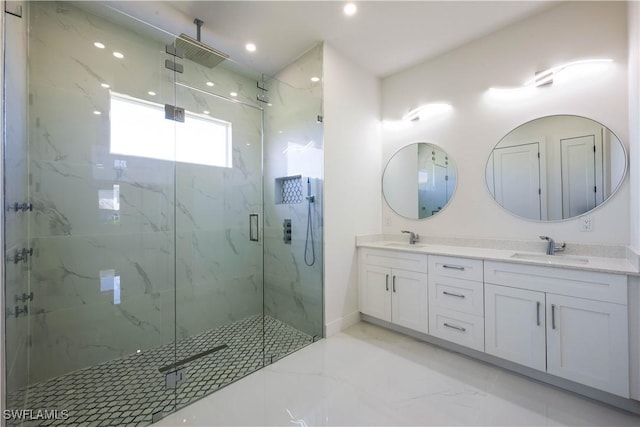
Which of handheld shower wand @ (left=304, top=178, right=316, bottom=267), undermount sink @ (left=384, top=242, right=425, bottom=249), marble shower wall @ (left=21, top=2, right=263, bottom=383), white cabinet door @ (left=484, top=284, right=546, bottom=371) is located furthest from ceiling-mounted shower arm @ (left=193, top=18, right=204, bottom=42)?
white cabinet door @ (left=484, top=284, right=546, bottom=371)

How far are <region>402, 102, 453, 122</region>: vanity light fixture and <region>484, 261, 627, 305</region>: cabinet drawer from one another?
5.65ft

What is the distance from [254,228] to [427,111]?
2.44m

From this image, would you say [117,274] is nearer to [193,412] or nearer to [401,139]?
[193,412]

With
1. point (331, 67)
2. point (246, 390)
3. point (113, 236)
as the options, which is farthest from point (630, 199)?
point (113, 236)

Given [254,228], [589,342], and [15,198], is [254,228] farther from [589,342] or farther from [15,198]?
[589,342]

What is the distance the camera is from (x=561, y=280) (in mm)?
1778

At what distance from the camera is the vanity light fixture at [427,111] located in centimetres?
289

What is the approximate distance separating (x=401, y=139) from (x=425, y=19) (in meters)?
1.21

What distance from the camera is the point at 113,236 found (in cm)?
230

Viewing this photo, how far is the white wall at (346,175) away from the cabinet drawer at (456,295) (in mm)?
897

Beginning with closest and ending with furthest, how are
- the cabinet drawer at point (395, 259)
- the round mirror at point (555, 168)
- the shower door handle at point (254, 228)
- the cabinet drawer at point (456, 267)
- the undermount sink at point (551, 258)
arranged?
the undermount sink at point (551, 258)
the round mirror at point (555, 168)
the cabinet drawer at point (456, 267)
the cabinet drawer at point (395, 259)
the shower door handle at point (254, 228)

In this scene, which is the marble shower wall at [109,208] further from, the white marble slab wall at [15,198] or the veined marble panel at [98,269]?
the white marble slab wall at [15,198]

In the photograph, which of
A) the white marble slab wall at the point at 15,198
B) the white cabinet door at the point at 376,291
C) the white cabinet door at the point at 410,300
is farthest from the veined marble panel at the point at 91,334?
the white cabinet door at the point at 410,300

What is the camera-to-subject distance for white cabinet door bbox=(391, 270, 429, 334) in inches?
97.3
